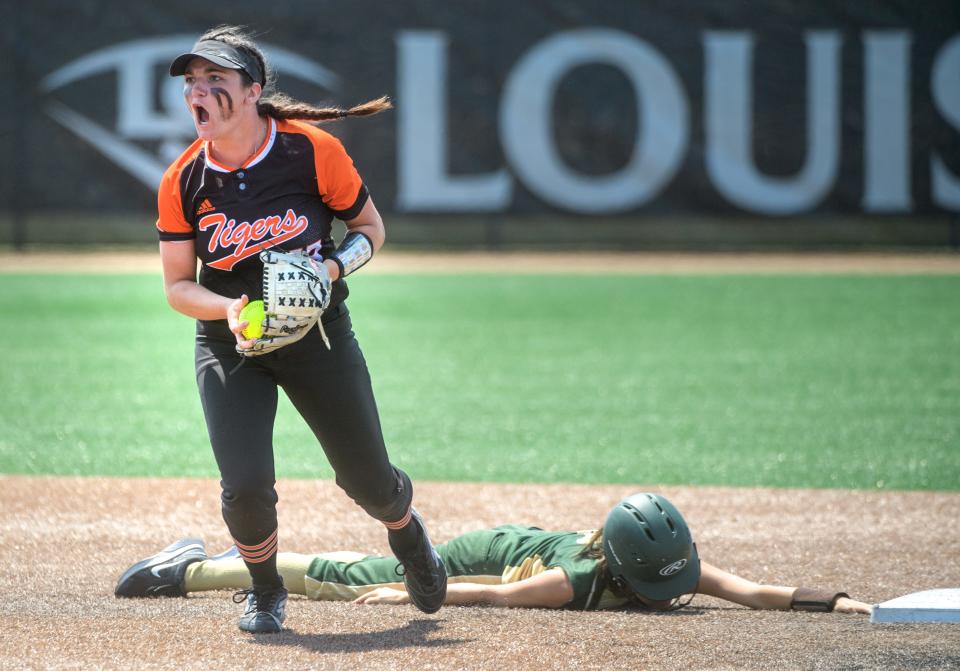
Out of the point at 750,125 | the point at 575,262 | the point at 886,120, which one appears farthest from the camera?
the point at 575,262

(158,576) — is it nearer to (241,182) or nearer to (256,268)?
(256,268)

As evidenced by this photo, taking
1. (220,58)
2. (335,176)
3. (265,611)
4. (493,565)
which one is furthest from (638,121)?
(265,611)

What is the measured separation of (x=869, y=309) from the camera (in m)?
13.7

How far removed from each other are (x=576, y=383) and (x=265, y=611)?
580 centimetres

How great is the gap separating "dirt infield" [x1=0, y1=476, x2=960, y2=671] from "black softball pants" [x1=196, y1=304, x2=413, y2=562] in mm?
421

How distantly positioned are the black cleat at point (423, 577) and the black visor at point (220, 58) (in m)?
1.62

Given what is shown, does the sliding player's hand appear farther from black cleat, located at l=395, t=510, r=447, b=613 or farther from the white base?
the white base

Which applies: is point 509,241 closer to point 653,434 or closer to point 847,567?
point 653,434

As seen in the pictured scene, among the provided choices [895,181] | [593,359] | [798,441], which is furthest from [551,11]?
[798,441]

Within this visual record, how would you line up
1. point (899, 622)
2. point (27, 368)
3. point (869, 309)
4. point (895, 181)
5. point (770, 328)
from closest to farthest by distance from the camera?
1. point (899, 622)
2. point (27, 368)
3. point (770, 328)
4. point (869, 309)
5. point (895, 181)

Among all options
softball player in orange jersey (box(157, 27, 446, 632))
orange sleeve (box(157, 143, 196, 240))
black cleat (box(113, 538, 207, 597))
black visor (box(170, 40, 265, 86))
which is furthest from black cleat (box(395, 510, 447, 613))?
black visor (box(170, 40, 265, 86))

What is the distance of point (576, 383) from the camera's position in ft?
33.0

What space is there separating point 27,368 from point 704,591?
7.09 meters

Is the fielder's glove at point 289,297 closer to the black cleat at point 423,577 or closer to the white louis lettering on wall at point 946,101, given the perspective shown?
the black cleat at point 423,577
